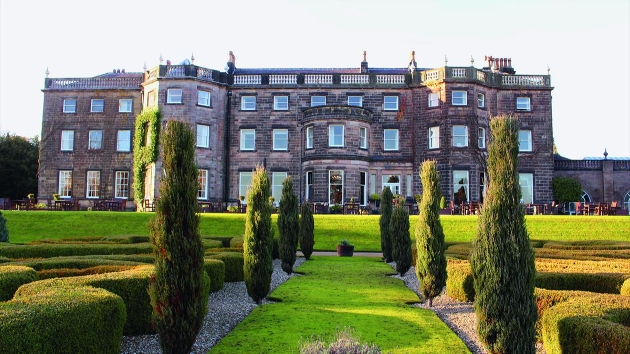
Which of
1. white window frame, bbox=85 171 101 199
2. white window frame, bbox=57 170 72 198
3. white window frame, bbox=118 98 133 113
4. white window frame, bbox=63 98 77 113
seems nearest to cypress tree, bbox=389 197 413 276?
white window frame, bbox=118 98 133 113

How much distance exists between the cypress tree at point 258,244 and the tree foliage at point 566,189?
31.6m

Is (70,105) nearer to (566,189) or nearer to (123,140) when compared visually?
(123,140)

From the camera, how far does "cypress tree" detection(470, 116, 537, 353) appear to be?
7.88 metres

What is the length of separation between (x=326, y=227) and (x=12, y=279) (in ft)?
65.0

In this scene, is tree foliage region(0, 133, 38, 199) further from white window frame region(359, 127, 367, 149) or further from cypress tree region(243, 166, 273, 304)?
cypress tree region(243, 166, 273, 304)

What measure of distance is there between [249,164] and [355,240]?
595 inches

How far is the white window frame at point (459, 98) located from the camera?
3819cm

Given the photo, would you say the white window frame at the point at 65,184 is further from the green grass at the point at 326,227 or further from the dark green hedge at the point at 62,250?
the dark green hedge at the point at 62,250

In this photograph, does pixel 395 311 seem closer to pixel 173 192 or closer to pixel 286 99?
pixel 173 192

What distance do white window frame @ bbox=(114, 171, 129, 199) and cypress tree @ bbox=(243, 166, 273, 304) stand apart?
29721 mm

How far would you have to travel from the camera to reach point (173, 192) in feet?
26.8

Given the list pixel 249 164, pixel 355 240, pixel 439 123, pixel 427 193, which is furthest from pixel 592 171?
pixel 427 193

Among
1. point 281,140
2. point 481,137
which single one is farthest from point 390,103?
point 281,140

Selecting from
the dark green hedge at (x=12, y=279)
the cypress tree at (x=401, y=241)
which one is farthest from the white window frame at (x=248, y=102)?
the dark green hedge at (x=12, y=279)
